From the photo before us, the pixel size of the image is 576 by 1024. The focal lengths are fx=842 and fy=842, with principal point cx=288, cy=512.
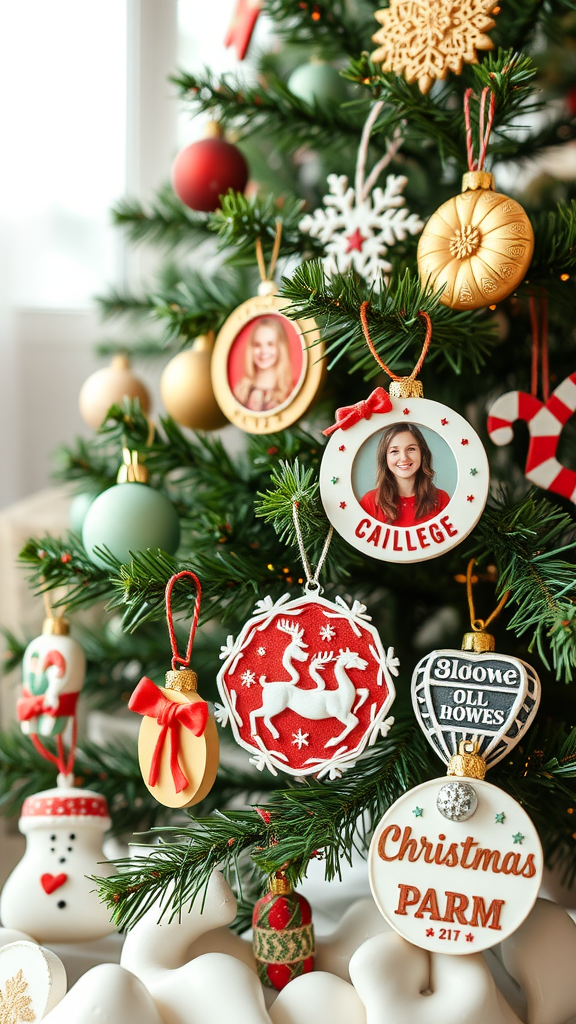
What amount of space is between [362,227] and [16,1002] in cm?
62

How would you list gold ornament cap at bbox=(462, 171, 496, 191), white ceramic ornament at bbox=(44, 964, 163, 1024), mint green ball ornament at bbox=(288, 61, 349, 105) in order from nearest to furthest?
white ceramic ornament at bbox=(44, 964, 163, 1024), gold ornament cap at bbox=(462, 171, 496, 191), mint green ball ornament at bbox=(288, 61, 349, 105)

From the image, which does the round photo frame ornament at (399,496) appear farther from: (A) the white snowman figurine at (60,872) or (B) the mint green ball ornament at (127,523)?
(A) the white snowman figurine at (60,872)

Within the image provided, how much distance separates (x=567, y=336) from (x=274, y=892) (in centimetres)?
60

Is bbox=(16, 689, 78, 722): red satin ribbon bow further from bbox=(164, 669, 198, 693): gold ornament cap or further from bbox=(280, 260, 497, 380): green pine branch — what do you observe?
bbox=(280, 260, 497, 380): green pine branch

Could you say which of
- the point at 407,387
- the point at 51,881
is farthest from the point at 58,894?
the point at 407,387

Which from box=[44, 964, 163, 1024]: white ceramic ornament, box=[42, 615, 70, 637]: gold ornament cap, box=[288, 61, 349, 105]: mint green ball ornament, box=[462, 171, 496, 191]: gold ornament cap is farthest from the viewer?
box=[288, 61, 349, 105]: mint green ball ornament

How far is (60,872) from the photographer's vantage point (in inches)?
25.6

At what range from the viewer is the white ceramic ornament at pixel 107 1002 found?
491 millimetres

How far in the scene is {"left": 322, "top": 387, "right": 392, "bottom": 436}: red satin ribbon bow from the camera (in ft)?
1.83

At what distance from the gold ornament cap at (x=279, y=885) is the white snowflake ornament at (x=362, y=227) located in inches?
17.8

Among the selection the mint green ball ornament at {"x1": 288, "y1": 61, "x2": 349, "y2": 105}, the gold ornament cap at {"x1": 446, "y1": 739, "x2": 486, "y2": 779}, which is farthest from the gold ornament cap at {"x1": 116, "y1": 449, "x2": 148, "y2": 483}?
the mint green ball ornament at {"x1": 288, "y1": 61, "x2": 349, "y2": 105}

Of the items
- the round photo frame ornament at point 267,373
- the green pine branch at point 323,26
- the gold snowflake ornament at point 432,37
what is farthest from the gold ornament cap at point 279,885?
the green pine branch at point 323,26

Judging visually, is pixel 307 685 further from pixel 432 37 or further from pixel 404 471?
pixel 432 37

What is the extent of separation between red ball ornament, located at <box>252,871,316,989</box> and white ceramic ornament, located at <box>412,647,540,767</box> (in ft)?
0.50
